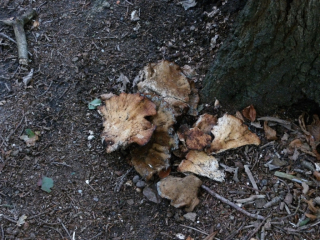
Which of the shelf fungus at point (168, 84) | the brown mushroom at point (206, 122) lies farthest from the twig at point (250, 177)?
the shelf fungus at point (168, 84)

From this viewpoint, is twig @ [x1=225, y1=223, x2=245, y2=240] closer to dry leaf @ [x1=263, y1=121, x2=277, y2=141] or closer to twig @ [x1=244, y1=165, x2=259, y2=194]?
twig @ [x1=244, y1=165, x2=259, y2=194]

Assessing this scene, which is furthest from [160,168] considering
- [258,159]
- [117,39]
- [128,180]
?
[117,39]

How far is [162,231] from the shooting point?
2.50 metres

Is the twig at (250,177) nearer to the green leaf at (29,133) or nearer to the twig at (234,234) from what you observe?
the twig at (234,234)

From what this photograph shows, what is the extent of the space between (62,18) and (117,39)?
83cm

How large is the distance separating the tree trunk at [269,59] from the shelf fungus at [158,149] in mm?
552

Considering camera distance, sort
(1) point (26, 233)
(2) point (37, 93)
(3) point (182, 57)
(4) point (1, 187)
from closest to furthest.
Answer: (1) point (26, 233)
(4) point (1, 187)
(2) point (37, 93)
(3) point (182, 57)

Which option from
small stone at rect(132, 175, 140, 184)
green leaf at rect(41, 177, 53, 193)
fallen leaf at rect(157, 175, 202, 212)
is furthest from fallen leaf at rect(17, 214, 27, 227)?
fallen leaf at rect(157, 175, 202, 212)

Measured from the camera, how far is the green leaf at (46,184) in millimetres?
2639

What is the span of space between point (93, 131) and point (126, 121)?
0.43 m

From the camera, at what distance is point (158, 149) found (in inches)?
106

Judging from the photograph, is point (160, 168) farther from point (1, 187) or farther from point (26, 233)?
point (1, 187)

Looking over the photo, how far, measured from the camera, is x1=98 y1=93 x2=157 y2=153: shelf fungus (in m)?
2.63

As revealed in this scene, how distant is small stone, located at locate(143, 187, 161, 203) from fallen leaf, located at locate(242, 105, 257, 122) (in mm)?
1084
